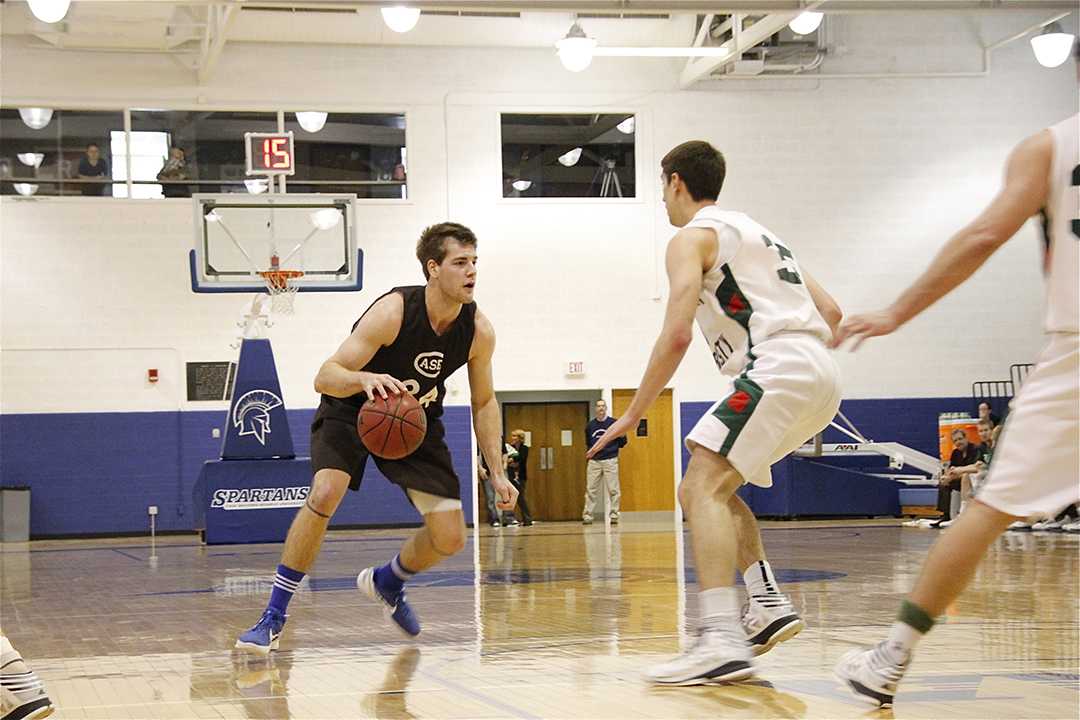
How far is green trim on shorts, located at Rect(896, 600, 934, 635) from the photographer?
347cm

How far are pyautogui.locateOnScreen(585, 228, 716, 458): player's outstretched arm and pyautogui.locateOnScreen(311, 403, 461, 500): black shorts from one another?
130 centimetres

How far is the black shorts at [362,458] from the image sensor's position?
18.2 ft

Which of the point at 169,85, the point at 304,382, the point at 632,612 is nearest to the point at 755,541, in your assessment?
the point at 632,612

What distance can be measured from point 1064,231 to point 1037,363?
328mm

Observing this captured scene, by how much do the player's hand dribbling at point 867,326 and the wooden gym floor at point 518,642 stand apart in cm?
105

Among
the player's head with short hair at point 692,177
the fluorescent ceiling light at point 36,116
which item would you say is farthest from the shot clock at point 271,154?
the player's head with short hair at point 692,177

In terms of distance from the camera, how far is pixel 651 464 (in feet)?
68.4

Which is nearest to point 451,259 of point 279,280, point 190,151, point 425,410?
point 425,410

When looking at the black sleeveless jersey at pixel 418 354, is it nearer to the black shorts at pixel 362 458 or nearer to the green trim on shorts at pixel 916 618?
the black shorts at pixel 362 458

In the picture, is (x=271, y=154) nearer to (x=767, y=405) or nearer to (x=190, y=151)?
(x=190, y=151)

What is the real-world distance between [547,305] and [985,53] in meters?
8.33

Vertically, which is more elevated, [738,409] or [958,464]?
[738,409]

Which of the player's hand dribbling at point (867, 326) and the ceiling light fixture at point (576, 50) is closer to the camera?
the player's hand dribbling at point (867, 326)

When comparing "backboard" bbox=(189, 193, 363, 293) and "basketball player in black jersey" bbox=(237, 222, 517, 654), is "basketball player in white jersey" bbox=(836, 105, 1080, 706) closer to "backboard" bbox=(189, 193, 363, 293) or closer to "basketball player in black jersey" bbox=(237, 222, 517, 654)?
"basketball player in black jersey" bbox=(237, 222, 517, 654)
